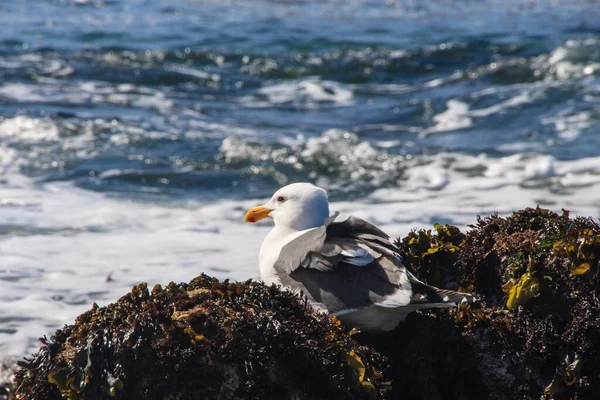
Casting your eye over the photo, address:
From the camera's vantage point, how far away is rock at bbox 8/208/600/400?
115 inches

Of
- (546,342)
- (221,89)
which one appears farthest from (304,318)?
(221,89)

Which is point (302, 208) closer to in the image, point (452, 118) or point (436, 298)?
point (436, 298)

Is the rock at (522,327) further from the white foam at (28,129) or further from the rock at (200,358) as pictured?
the white foam at (28,129)

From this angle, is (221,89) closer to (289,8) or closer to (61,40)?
(61,40)

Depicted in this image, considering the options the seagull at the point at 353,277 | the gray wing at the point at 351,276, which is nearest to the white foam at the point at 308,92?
the seagull at the point at 353,277

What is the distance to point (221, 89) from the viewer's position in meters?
14.6

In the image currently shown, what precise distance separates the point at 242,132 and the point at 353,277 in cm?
806

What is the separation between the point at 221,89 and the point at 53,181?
6050mm

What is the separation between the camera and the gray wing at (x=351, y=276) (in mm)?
3447

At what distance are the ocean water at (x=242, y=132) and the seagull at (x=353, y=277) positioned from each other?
1.91m

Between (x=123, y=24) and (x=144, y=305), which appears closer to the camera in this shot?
(x=144, y=305)

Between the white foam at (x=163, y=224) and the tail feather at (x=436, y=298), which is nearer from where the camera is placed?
the tail feather at (x=436, y=298)

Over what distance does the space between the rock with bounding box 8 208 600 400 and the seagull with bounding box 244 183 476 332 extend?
139mm

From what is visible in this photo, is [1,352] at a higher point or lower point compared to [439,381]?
lower
